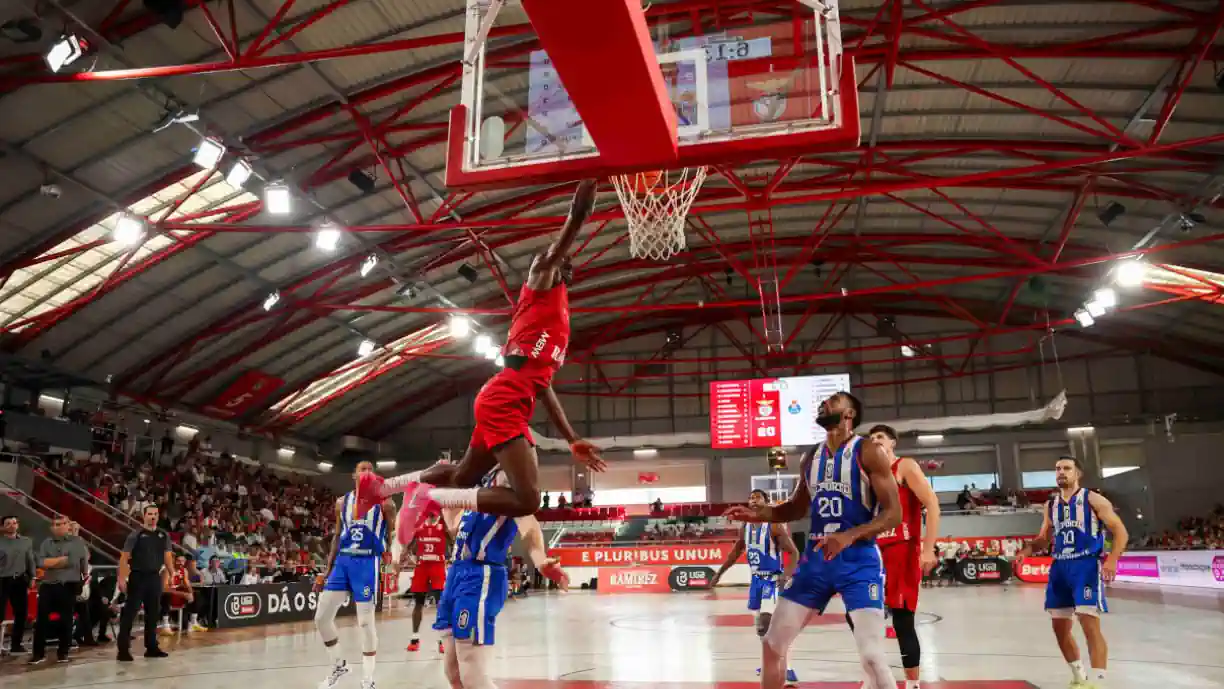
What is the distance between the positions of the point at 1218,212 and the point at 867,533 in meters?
22.6

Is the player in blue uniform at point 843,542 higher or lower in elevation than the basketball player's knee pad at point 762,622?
higher

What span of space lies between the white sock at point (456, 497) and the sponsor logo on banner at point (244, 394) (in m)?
28.2

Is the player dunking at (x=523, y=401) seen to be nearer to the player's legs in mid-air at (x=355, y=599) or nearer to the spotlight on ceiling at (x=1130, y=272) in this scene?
the player's legs in mid-air at (x=355, y=599)

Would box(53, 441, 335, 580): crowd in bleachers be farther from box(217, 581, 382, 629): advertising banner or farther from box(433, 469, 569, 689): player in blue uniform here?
box(433, 469, 569, 689): player in blue uniform

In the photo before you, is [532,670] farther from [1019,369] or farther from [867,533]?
[1019,369]

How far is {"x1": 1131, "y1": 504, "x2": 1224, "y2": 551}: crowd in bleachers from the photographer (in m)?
27.6

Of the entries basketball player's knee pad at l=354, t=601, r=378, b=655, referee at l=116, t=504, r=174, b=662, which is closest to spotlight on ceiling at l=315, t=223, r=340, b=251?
referee at l=116, t=504, r=174, b=662

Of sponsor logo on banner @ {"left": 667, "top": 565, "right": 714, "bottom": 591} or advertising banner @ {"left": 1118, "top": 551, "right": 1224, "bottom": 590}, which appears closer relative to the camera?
advertising banner @ {"left": 1118, "top": 551, "right": 1224, "bottom": 590}

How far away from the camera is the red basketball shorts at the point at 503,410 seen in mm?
5070

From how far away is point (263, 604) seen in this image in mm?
17438

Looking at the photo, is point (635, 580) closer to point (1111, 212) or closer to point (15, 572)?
point (1111, 212)

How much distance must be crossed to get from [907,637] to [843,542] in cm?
246

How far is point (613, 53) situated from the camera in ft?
18.7

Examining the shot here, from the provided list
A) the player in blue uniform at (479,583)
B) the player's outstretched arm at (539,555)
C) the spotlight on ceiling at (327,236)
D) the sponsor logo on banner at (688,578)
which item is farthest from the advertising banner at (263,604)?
the player's outstretched arm at (539,555)
